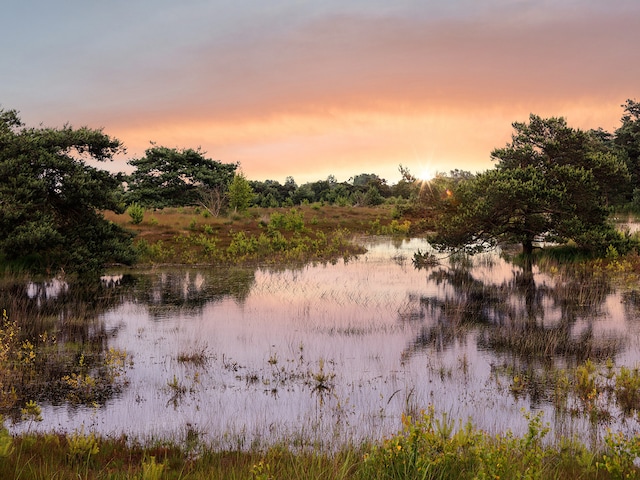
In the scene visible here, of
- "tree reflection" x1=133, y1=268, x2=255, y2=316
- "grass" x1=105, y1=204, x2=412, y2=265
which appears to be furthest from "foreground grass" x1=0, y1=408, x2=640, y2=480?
"grass" x1=105, y1=204, x2=412, y2=265

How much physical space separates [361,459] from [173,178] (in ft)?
209

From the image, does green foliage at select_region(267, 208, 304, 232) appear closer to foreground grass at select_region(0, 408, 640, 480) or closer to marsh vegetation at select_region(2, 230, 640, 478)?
marsh vegetation at select_region(2, 230, 640, 478)

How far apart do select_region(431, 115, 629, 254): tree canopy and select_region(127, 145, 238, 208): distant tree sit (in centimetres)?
4150

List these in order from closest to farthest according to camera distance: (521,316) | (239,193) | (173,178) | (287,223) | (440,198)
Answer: (521,316) < (440,198) < (287,223) < (239,193) < (173,178)

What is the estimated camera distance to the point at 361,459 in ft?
21.8

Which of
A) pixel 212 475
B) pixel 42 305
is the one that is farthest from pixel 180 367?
pixel 42 305

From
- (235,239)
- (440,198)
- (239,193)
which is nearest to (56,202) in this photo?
(235,239)

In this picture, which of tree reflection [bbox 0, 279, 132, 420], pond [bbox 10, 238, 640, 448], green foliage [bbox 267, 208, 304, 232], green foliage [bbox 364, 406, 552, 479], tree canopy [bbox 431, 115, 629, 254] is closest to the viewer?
green foliage [bbox 364, 406, 552, 479]

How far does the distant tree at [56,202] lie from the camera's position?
883 inches

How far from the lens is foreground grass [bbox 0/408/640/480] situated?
562cm

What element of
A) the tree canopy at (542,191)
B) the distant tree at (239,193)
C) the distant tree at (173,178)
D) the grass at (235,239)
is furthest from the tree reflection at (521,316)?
the distant tree at (173,178)

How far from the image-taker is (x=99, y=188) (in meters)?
24.1

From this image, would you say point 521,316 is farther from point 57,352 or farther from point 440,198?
point 440,198

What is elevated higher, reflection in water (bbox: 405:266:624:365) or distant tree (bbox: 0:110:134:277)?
distant tree (bbox: 0:110:134:277)
